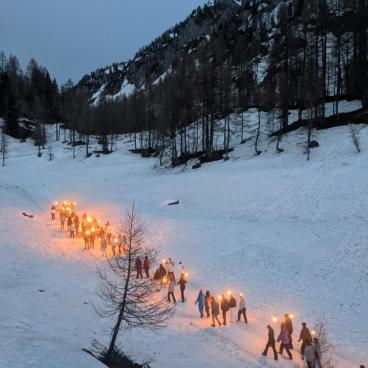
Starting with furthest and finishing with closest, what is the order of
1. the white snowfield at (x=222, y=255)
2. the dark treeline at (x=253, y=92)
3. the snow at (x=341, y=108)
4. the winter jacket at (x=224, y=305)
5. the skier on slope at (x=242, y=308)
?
the dark treeline at (x=253, y=92) → the snow at (x=341, y=108) → the winter jacket at (x=224, y=305) → the skier on slope at (x=242, y=308) → the white snowfield at (x=222, y=255)

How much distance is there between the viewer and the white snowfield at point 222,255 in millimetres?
16000

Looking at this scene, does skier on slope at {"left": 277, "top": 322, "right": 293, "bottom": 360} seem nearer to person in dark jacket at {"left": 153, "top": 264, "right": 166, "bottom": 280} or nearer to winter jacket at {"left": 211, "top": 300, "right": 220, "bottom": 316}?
winter jacket at {"left": 211, "top": 300, "right": 220, "bottom": 316}

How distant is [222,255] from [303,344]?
1128 cm

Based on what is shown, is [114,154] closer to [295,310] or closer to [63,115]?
[63,115]

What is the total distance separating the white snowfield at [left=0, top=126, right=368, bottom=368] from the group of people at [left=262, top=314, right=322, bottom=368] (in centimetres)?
52

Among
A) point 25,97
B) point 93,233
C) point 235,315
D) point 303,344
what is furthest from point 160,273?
point 25,97

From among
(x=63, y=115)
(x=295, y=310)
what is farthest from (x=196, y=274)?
(x=63, y=115)

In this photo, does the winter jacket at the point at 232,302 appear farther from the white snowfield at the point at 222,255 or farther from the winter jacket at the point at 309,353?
the winter jacket at the point at 309,353

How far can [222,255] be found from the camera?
1067 inches

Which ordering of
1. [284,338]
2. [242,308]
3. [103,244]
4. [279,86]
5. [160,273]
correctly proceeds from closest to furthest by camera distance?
[284,338], [242,308], [160,273], [103,244], [279,86]

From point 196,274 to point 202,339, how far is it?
7793mm

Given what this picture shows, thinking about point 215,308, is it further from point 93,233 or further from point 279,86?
point 279,86

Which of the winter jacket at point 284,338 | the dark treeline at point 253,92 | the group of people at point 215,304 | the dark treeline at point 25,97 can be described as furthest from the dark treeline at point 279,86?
the winter jacket at point 284,338

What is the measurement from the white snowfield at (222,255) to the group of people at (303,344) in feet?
1.72
